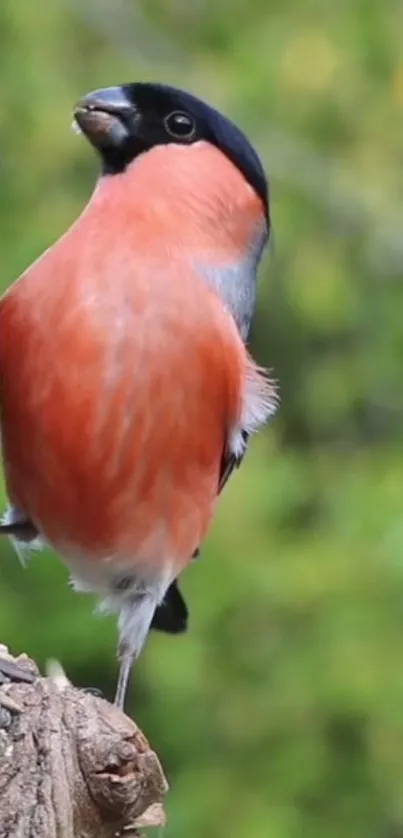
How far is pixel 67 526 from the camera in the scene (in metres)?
2.33

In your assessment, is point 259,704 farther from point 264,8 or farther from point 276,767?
point 264,8

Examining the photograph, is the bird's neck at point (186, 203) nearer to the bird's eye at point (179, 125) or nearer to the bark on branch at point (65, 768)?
the bird's eye at point (179, 125)

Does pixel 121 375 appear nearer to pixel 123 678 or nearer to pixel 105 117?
pixel 105 117

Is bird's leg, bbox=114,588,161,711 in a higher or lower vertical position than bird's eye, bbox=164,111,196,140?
lower

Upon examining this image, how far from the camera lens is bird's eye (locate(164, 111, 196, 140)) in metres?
2.38

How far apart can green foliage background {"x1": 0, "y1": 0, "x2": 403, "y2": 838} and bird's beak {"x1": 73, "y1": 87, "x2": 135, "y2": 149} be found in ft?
4.05

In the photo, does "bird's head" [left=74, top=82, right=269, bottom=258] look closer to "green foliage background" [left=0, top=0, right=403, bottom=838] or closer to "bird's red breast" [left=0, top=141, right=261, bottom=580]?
"bird's red breast" [left=0, top=141, right=261, bottom=580]

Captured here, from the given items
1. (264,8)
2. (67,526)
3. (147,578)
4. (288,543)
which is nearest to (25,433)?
(67,526)

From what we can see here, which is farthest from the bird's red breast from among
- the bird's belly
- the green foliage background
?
the green foliage background

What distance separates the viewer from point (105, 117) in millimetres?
2305

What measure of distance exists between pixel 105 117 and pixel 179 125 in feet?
0.43

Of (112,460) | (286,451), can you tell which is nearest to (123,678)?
(112,460)

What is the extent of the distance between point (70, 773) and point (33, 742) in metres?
0.05

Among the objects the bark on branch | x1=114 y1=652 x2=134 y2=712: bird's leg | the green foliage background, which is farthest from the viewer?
the green foliage background
